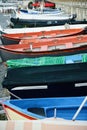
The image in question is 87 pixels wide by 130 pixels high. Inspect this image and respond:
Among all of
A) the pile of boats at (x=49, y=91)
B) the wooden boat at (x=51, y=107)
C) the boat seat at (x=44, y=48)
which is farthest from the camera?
the boat seat at (x=44, y=48)

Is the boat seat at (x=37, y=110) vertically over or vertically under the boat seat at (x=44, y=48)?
over

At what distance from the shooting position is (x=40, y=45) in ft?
59.4

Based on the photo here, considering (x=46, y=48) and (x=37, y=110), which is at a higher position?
(x=37, y=110)

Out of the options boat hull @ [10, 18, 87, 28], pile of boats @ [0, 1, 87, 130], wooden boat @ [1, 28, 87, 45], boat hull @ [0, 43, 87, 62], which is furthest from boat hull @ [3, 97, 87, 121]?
boat hull @ [10, 18, 87, 28]

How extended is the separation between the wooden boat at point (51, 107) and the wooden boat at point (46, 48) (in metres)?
7.76

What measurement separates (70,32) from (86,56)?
8.73 metres

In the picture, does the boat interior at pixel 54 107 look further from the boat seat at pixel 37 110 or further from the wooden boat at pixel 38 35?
the wooden boat at pixel 38 35

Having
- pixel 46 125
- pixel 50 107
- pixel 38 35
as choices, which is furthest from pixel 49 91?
pixel 38 35

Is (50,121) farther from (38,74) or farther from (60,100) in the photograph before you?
(38,74)

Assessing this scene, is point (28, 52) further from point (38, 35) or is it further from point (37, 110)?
point (37, 110)

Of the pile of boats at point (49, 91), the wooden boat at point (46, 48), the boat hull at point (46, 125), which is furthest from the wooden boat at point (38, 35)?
the boat hull at point (46, 125)

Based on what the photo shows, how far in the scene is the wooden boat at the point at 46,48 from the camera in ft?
55.2

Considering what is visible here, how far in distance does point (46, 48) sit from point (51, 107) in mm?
8997

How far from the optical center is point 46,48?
1775 cm
